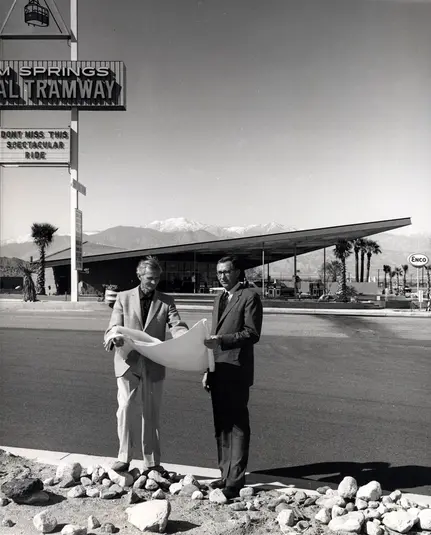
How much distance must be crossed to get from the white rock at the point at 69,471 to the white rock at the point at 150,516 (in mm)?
825

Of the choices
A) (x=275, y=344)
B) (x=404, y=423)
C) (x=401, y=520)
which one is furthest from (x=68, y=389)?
(x=275, y=344)

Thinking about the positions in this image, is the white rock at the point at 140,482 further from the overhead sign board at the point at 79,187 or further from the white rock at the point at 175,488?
the overhead sign board at the point at 79,187

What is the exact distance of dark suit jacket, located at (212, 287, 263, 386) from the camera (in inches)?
157

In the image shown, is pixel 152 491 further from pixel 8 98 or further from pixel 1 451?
pixel 8 98

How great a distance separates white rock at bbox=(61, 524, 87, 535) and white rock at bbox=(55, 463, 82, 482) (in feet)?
2.67

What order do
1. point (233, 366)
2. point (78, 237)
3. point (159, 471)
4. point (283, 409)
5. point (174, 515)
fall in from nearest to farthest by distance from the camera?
1. point (174, 515)
2. point (233, 366)
3. point (159, 471)
4. point (283, 409)
5. point (78, 237)

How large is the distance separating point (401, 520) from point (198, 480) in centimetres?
154

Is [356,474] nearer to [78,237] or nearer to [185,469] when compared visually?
[185,469]

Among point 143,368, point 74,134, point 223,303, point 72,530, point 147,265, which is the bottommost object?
point 72,530

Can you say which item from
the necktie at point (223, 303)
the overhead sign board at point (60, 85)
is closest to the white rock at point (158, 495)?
the necktie at point (223, 303)

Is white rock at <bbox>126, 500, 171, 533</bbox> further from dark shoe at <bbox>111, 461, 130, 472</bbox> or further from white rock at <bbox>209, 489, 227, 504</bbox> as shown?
dark shoe at <bbox>111, 461, 130, 472</bbox>

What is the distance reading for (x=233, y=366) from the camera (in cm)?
409

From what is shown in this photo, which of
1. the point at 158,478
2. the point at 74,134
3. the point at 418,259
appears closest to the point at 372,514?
the point at 158,478

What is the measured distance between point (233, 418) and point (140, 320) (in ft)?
3.39
